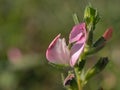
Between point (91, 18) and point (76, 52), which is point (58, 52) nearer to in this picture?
point (76, 52)

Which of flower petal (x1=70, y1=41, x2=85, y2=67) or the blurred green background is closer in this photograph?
flower petal (x1=70, y1=41, x2=85, y2=67)

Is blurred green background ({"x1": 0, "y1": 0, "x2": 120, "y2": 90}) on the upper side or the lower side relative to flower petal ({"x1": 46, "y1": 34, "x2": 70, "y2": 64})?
lower

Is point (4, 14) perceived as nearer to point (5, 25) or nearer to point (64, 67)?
point (5, 25)

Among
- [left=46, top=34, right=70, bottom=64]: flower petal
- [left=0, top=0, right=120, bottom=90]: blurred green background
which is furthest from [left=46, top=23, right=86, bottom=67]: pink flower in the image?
[left=0, top=0, right=120, bottom=90]: blurred green background

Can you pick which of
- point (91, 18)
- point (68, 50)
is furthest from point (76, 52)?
point (91, 18)

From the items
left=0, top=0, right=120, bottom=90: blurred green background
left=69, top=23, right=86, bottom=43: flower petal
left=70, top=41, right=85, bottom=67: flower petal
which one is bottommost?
left=0, top=0, right=120, bottom=90: blurred green background

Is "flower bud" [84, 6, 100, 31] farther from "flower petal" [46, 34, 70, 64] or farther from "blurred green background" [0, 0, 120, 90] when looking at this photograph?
"blurred green background" [0, 0, 120, 90]

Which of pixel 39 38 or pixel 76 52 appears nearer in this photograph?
pixel 76 52

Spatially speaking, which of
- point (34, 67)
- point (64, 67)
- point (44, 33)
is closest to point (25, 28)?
point (44, 33)
